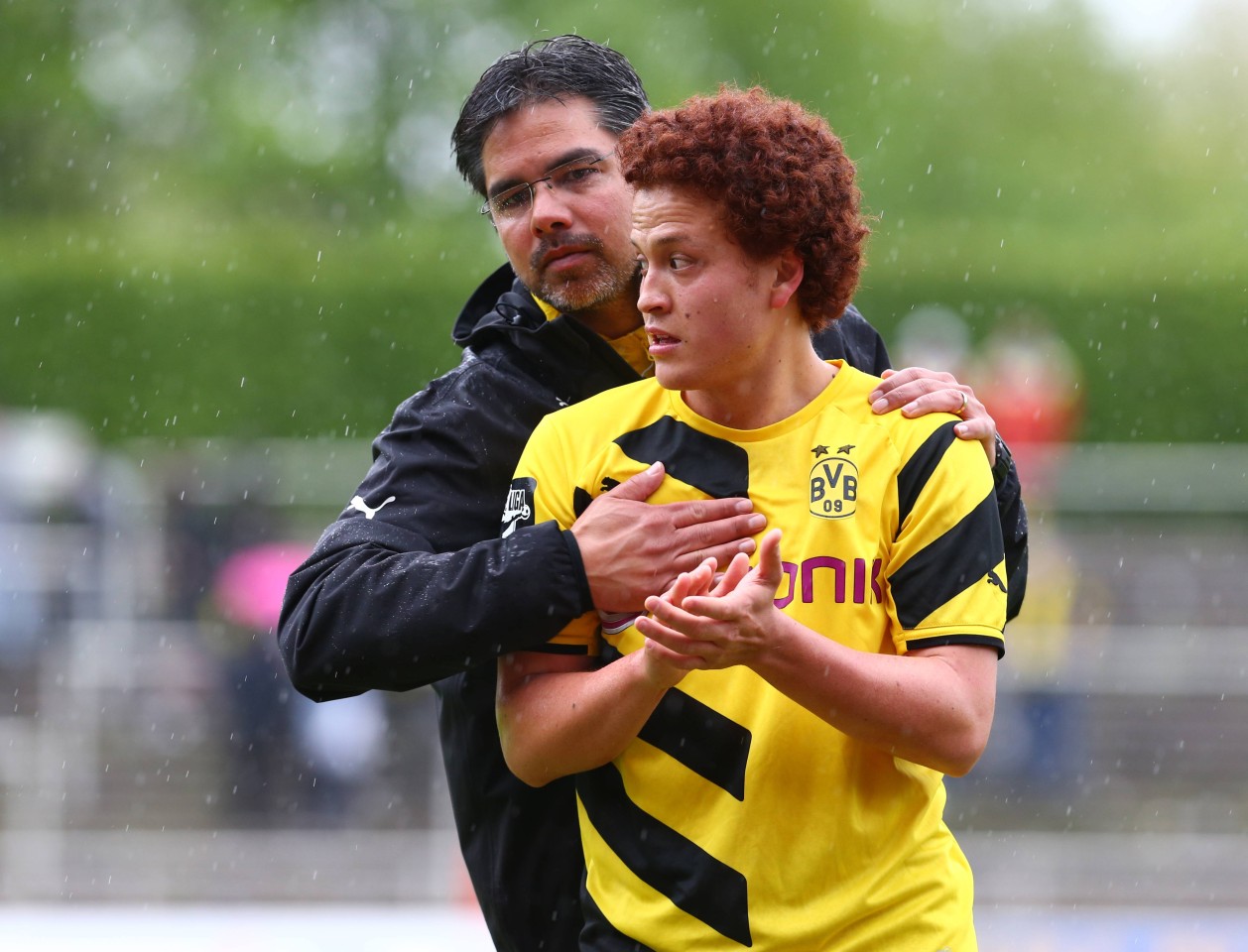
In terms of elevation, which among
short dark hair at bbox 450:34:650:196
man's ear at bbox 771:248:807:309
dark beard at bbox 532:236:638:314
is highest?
short dark hair at bbox 450:34:650:196

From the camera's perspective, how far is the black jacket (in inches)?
118

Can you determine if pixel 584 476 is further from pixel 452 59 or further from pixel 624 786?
A: pixel 452 59

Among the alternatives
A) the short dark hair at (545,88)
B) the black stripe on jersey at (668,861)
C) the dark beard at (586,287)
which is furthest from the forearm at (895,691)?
the short dark hair at (545,88)

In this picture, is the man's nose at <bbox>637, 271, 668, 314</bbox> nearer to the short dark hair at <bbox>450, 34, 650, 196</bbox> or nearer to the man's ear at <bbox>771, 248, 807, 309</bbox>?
the man's ear at <bbox>771, 248, 807, 309</bbox>

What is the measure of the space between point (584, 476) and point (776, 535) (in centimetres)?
65

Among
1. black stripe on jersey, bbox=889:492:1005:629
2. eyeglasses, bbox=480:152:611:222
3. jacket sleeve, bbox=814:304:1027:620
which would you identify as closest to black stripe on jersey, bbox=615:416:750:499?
black stripe on jersey, bbox=889:492:1005:629

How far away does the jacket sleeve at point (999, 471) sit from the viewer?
342 cm

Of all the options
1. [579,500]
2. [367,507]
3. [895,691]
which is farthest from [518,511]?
[895,691]

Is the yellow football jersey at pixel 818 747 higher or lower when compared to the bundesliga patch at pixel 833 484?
lower

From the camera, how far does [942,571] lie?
2.85m

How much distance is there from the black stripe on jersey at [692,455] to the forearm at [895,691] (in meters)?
0.40

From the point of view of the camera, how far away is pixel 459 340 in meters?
3.77

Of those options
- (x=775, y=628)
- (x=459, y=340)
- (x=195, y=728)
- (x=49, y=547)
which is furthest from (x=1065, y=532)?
(x=775, y=628)

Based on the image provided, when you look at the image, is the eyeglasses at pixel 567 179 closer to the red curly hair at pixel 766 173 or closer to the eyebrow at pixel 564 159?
the eyebrow at pixel 564 159
